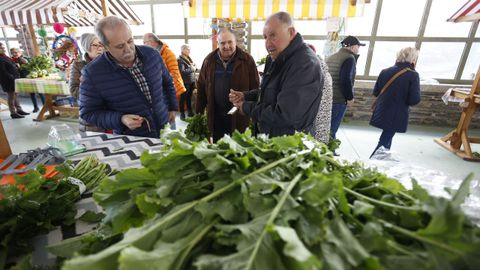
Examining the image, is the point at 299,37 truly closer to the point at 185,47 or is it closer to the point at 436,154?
the point at 436,154

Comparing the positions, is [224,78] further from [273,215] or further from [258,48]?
[258,48]

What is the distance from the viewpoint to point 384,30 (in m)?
5.67

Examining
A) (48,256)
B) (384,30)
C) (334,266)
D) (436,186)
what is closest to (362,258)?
(334,266)

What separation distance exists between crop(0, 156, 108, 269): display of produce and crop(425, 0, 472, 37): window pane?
277 inches

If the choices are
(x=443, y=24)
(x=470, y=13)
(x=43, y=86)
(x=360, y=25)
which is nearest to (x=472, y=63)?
(x=443, y=24)

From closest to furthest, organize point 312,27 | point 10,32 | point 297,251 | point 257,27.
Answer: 1. point 297,251
2. point 312,27
3. point 257,27
4. point 10,32

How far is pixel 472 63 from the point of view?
552 cm

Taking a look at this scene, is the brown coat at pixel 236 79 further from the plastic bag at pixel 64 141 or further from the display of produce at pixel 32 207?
the display of produce at pixel 32 207

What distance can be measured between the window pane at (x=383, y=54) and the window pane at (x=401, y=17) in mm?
227

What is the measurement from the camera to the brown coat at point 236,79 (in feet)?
8.39

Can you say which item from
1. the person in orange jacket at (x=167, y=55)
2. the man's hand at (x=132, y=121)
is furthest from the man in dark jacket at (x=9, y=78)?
the man's hand at (x=132, y=121)

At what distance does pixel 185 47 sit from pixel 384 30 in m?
4.58

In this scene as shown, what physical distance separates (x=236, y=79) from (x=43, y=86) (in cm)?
484

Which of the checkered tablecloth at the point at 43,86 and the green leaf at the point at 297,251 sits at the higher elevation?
the green leaf at the point at 297,251
